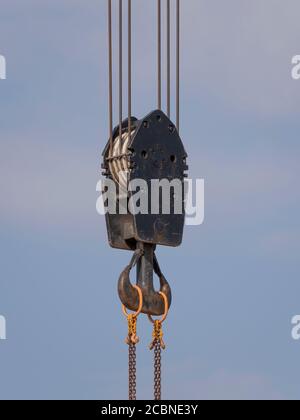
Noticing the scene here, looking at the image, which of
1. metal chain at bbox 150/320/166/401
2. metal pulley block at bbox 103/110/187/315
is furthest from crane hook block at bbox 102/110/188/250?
metal chain at bbox 150/320/166/401

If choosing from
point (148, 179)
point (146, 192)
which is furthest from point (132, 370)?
point (148, 179)

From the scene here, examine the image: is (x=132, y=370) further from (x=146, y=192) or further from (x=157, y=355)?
(x=146, y=192)

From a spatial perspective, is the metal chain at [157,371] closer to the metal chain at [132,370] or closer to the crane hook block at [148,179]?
the metal chain at [132,370]

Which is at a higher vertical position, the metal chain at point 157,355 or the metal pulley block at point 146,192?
the metal pulley block at point 146,192

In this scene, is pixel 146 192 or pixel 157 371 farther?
pixel 146 192

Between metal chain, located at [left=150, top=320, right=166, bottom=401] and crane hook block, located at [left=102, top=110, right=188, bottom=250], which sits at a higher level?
crane hook block, located at [left=102, top=110, right=188, bottom=250]

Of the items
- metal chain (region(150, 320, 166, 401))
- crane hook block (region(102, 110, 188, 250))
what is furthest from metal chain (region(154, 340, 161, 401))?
crane hook block (region(102, 110, 188, 250))

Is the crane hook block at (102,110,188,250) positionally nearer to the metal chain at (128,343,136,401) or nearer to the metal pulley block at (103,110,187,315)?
the metal pulley block at (103,110,187,315)

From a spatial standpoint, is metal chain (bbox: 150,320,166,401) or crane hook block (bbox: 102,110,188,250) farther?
crane hook block (bbox: 102,110,188,250)

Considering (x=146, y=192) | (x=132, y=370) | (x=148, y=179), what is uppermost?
(x=148, y=179)

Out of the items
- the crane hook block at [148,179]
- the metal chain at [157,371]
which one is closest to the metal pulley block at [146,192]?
the crane hook block at [148,179]
